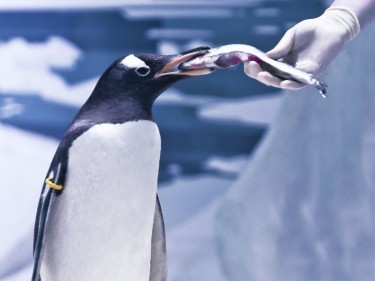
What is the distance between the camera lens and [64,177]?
3.81ft

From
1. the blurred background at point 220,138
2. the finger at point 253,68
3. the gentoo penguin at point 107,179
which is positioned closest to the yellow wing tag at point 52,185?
the gentoo penguin at point 107,179

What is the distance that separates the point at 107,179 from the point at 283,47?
0.41m

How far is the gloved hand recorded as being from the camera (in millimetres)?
1232

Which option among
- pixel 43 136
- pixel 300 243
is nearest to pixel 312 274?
pixel 300 243

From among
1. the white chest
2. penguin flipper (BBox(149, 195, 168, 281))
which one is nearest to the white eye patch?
the white chest

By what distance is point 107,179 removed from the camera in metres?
1.15

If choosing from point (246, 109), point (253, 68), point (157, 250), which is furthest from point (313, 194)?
point (253, 68)

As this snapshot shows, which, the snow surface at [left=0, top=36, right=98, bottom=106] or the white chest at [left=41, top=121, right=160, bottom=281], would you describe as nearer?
the white chest at [left=41, top=121, right=160, bottom=281]

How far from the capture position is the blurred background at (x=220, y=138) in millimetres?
2102

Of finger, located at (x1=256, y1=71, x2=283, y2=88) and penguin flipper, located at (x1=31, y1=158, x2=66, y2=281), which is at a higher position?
finger, located at (x1=256, y1=71, x2=283, y2=88)

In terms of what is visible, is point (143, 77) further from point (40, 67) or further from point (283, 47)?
point (40, 67)

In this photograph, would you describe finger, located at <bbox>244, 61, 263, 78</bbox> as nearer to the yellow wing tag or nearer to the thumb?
the thumb

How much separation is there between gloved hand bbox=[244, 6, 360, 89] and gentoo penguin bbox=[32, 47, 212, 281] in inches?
7.9

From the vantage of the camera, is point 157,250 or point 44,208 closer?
point 44,208
